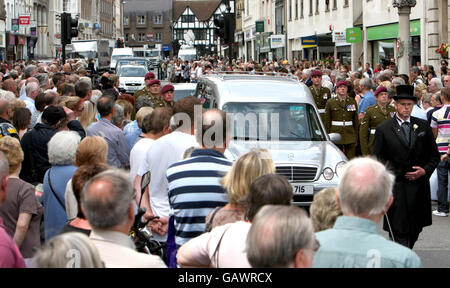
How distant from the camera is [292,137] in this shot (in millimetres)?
10836

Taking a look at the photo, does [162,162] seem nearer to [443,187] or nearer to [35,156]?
[35,156]

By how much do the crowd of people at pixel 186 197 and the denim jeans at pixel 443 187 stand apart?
0.12 metres

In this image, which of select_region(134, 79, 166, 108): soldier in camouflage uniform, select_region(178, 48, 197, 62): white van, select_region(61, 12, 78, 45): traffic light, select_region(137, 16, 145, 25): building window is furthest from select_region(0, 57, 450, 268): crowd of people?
select_region(137, 16, 145, 25): building window

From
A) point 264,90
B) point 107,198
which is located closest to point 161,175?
point 107,198

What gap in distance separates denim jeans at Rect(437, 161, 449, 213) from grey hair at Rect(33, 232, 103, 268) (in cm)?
929

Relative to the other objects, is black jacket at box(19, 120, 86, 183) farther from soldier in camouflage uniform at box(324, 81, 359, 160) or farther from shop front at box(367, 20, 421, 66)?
shop front at box(367, 20, 421, 66)

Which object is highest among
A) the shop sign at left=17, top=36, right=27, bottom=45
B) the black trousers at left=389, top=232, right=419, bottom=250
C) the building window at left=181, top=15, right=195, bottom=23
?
the building window at left=181, top=15, right=195, bottom=23

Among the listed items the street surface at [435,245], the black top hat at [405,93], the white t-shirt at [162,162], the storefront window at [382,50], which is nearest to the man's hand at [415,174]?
the black top hat at [405,93]

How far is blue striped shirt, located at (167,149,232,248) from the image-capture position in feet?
17.3

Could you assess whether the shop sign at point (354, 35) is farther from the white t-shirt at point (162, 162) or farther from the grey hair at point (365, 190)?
the grey hair at point (365, 190)

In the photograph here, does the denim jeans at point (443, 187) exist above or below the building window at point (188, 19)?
below

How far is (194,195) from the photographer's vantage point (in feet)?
17.3

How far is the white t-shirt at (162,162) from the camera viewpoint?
6.86 meters

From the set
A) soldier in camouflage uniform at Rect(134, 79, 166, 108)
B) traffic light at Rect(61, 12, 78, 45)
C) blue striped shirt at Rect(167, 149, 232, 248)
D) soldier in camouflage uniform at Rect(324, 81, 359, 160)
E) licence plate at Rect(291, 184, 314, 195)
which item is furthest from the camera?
traffic light at Rect(61, 12, 78, 45)
